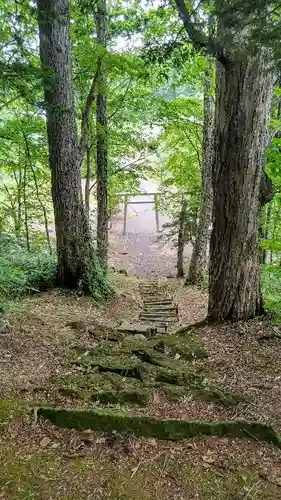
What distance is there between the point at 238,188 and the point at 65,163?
312cm

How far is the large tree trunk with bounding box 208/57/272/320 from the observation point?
438cm

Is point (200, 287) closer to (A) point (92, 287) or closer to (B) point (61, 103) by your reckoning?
(A) point (92, 287)

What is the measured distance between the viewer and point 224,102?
14.8 ft

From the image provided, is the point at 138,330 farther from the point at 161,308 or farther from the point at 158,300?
A: the point at 158,300

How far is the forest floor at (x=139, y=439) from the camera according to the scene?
206 centimetres

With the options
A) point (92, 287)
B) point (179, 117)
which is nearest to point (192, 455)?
point (92, 287)

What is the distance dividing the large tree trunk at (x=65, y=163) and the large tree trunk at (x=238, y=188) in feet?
8.19

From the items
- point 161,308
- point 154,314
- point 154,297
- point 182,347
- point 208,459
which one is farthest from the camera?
point 154,297

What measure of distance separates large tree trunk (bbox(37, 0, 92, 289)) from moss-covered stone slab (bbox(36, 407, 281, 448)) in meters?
4.41

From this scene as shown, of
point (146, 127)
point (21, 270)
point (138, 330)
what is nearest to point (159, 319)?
point (138, 330)

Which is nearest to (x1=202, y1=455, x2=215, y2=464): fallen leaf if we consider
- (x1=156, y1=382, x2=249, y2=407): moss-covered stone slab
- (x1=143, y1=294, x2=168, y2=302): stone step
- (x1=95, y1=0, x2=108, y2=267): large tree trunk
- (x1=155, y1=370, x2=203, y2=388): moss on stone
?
(x1=156, y1=382, x2=249, y2=407): moss-covered stone slab

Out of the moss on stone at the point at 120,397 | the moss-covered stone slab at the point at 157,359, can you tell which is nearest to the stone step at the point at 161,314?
the moss-covered stone slab at the point at 157,359

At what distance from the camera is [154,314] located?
7.27 meters

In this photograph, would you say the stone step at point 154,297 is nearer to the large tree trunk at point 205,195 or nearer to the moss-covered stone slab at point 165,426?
the large tree trunk at point 205,195
